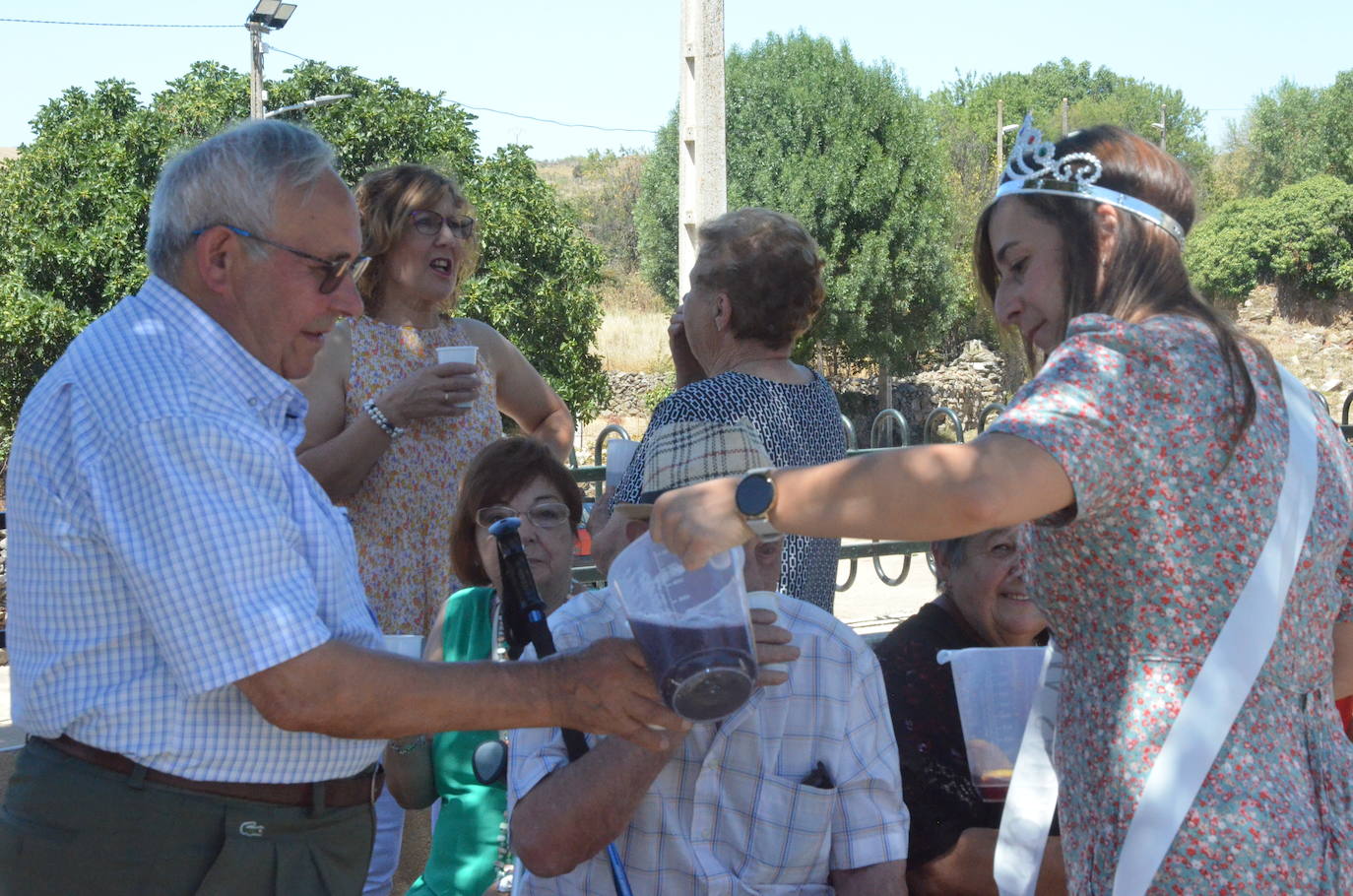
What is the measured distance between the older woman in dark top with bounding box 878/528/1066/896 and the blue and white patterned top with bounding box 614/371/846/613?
0.38m

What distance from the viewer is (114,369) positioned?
1.71 meters

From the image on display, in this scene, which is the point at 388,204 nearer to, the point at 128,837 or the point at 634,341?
the point at 128,837

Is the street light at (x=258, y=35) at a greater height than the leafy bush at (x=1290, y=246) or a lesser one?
greater

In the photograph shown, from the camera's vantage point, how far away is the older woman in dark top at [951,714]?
2.74 meters

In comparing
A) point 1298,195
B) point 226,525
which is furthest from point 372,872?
point 1298,195

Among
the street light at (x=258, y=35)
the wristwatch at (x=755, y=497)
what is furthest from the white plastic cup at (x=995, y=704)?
the street light at (x=258, y=35)

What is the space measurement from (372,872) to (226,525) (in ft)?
6.44

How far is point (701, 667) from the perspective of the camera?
181 cm

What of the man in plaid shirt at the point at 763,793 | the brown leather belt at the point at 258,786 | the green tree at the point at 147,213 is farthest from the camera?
the green tree at the point at 147,213

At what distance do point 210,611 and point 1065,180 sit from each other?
1355mm

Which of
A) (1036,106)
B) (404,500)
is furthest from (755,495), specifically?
(1036,106)

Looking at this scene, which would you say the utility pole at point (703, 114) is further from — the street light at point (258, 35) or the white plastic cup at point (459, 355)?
the street light at point (258, 35)

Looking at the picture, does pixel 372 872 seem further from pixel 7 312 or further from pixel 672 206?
pixel 672 206

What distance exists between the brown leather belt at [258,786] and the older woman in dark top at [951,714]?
1.26m
